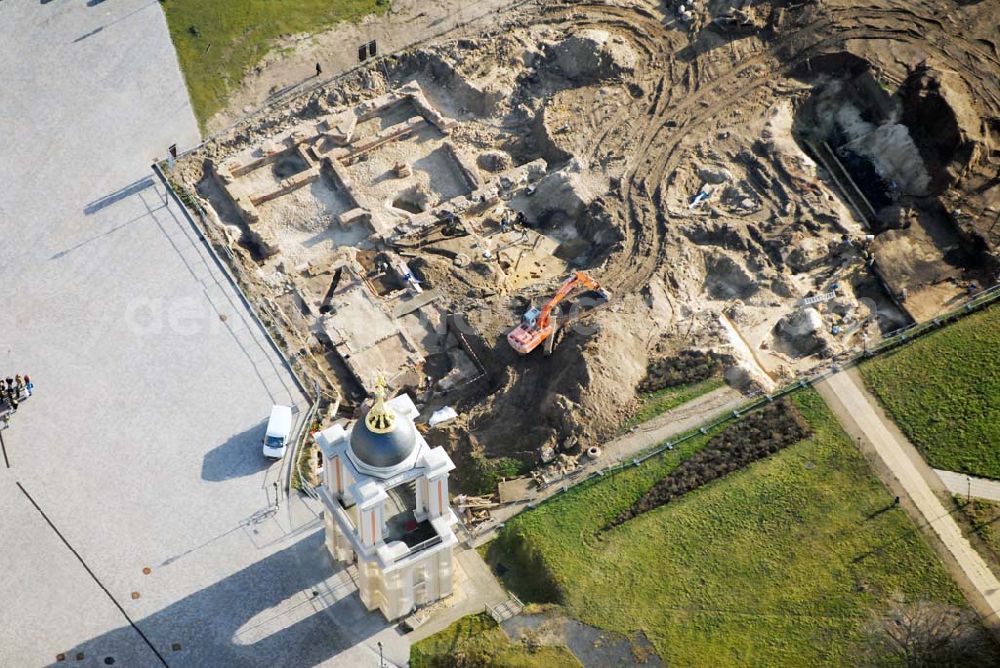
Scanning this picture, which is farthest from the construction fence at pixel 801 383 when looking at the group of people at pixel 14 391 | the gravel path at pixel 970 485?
the group of people at pixel 14 391

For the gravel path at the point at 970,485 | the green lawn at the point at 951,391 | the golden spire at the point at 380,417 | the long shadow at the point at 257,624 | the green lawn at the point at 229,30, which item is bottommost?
the gravel path at the point at 970,485

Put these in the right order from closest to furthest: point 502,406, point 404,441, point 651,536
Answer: point 404,441
point 651,536
point 502,406

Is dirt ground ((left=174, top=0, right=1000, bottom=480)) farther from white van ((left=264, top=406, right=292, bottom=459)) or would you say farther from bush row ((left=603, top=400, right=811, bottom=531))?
white van ((left=264, top=406, right=292, bottom=459))

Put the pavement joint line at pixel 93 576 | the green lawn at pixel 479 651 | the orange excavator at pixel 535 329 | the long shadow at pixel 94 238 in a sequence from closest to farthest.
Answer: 1. the green lawn at pixel 479 651
2. the pavement joint line at pixel 93 576
3. the orange excavator at pixel 535 329
4. the long shadow at pixel 94 238

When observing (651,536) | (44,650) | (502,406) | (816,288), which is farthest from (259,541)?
(816,288)

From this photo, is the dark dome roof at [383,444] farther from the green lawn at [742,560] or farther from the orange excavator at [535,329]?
the orange excavator at [535,329]

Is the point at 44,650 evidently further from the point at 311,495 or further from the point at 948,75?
the point at 948,75

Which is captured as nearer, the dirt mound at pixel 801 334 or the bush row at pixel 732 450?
the bush row at pixel 732 450
